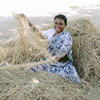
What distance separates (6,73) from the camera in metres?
2.25

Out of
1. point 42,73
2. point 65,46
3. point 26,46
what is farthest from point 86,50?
point 26,46

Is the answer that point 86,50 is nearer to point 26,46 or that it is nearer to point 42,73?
point 42,73

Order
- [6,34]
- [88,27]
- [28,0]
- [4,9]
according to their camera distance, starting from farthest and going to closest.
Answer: [28,0] < [4,9] < [6,34] < [88,27]

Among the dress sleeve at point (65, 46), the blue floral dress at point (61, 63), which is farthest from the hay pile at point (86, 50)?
the dress sleeve at point (65, 46)

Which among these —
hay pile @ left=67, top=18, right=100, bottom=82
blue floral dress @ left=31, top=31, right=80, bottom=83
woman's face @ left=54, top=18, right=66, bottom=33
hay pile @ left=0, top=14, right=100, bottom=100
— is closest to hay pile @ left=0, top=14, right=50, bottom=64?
hay pile @ left=0, top=14, right=100, bottom=100

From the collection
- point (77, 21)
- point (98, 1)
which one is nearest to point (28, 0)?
point (98, 1)

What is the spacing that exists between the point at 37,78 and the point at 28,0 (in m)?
6.36

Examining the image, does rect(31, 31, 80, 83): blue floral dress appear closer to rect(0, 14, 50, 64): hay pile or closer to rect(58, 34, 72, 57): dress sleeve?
rect(58, 34, 72, 57): dress sleeve

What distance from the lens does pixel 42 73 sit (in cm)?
240

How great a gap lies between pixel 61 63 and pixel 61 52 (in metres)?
0.15

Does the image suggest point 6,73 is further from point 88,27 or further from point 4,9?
point 4,9

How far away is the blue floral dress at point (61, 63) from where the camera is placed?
2506mm

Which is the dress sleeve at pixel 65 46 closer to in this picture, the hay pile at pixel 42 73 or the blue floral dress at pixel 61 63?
the blue floral dress at pixel 61 63

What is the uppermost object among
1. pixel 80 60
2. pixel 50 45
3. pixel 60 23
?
pixel 60 23
